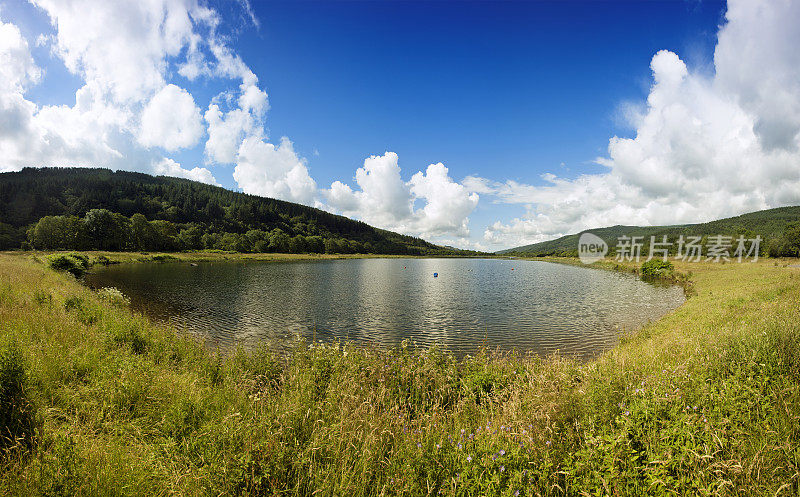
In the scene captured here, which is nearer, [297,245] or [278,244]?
[278,244]

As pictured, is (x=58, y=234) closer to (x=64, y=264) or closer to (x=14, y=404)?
(x=64, y=264)

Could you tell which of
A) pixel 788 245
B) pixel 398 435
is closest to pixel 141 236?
pixel 398 435

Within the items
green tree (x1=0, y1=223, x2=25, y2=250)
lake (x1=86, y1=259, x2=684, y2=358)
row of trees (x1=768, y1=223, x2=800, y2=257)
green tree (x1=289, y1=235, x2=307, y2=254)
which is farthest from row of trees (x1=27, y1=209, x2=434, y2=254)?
row of trees (x1=768, y1=223, x2=800, y2=257)

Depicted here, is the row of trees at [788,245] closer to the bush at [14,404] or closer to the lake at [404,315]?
the lake at [404,315]

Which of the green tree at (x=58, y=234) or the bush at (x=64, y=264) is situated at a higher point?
the green tree at (x=58, y=234)

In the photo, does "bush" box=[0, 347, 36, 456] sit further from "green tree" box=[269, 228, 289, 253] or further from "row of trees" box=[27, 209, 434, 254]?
"green tree" box=[269, 228, 289, 253]

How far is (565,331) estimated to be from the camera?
22359mm

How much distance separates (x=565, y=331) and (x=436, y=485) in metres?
21.1

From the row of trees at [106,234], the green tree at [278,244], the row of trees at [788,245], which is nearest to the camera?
the row of trees at [106,234]

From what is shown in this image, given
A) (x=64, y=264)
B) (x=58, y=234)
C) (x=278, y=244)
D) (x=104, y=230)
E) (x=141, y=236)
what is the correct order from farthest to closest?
(x=278, y=244) → (x=141, y=236) → (x=104, y=230) → (x=58, y=234) → (x=64, y=264)

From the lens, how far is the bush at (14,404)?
16.7 ft

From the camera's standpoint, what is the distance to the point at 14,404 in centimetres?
539

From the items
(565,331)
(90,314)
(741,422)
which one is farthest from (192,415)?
(565,331)

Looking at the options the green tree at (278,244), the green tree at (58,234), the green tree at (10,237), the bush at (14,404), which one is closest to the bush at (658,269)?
the bush at (14,404)
